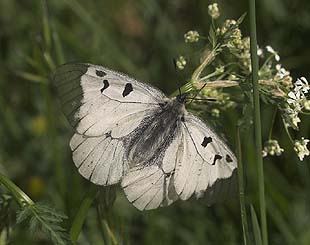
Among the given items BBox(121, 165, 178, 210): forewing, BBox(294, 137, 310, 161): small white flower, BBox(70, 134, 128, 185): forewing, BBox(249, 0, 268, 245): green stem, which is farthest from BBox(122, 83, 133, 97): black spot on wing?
BBox(294, 137, 310, 161): small white flower

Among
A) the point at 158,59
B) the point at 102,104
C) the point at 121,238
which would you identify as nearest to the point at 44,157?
the point at 158,59

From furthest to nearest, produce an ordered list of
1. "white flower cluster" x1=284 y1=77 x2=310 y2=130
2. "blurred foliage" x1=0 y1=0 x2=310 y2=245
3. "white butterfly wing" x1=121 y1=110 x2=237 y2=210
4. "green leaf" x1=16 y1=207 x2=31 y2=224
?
1. "blurred foliage" x1=0 y1=0 x2=310 y2=245
2. "white butterfly wing" x1=121 y1=110 x2=237 y2=210
3. "white flower cluster" x1=284 y1=77 x2=310 y2=130
4. "green leaf" x1=16 y1=207 x2=31 y2=224

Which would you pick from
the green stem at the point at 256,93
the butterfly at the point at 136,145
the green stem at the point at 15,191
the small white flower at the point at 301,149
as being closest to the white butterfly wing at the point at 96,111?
the butterfly at the point at 136,145

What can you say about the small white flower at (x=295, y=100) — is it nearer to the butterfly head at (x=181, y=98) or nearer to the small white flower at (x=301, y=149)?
the small white flower at (x=301, y=149)

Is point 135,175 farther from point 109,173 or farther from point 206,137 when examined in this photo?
point 206,137

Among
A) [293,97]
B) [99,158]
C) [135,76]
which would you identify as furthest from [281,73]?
[135,76]

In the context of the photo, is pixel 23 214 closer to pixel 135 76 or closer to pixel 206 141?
pixel 206 141

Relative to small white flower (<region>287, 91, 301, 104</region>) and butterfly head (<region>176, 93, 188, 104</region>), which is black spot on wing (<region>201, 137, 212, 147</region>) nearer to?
butterfly head (<region>176, 93, 188, 104</region>)
